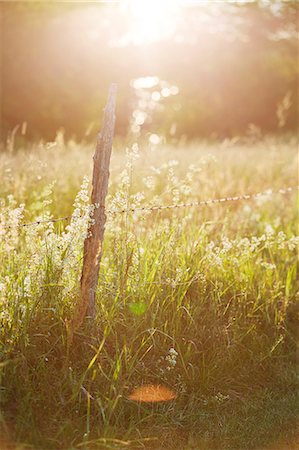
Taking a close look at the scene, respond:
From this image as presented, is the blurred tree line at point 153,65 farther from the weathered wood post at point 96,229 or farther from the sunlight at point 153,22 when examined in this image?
the weathered wood post at point 96,229

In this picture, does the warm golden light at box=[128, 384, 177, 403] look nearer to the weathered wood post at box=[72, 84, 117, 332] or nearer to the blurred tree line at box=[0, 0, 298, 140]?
the weathered wood post at box=[72, 84, 117, 332]

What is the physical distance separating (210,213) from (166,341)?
3.02 m

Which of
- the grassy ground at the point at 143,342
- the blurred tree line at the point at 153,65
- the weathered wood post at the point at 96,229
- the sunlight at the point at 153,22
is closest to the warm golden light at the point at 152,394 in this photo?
the grassy ground at the point at 143,342

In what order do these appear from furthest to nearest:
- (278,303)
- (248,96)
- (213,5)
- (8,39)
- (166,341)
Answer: (248,96), (213,5), (8,39), (278,303), (166,341)

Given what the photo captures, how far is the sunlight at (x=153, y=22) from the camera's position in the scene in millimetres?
24516

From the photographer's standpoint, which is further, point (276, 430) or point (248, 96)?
point (248, 96)

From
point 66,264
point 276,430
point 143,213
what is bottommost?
point 276,430

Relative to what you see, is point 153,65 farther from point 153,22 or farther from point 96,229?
A: point 96,229

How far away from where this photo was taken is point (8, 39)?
23609 mm

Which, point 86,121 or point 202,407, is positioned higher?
point 86,121

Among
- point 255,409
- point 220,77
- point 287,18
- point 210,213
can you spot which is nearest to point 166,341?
point 255,409

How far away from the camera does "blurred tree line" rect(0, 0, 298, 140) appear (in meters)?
23.7

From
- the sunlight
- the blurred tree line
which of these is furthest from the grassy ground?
the sunlight

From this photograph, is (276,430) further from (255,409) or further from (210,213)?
(210,213)
